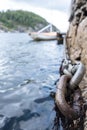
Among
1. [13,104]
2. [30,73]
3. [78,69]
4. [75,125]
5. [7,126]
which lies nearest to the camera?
[75,125]

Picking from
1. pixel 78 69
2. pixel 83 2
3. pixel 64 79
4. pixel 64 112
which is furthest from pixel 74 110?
pixel 83 2

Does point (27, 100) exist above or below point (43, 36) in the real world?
above

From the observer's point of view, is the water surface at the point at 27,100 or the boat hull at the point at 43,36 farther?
the boat hull at the point at 43,36

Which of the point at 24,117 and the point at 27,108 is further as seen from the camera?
the point at 27,108

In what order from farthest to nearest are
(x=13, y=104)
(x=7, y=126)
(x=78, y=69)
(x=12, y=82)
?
(x=12, y=82) → (x=13, y=104) → (x=78, y=69) → (x=7, y=126)

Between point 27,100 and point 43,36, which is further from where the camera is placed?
point 43,36

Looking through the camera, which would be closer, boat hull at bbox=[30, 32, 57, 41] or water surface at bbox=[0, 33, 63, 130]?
water surface at bbox=[0, 33, 63, 130]

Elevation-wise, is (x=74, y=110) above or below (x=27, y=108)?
above

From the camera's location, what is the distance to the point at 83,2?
14.4 m

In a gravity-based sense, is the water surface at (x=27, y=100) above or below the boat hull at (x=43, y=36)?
above

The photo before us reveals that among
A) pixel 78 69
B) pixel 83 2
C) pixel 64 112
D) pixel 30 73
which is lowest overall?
pixel 30 73

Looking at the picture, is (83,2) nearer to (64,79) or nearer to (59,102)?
(64,79)

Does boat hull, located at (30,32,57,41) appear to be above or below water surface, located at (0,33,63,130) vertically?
below

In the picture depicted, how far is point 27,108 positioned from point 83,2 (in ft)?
26.6
